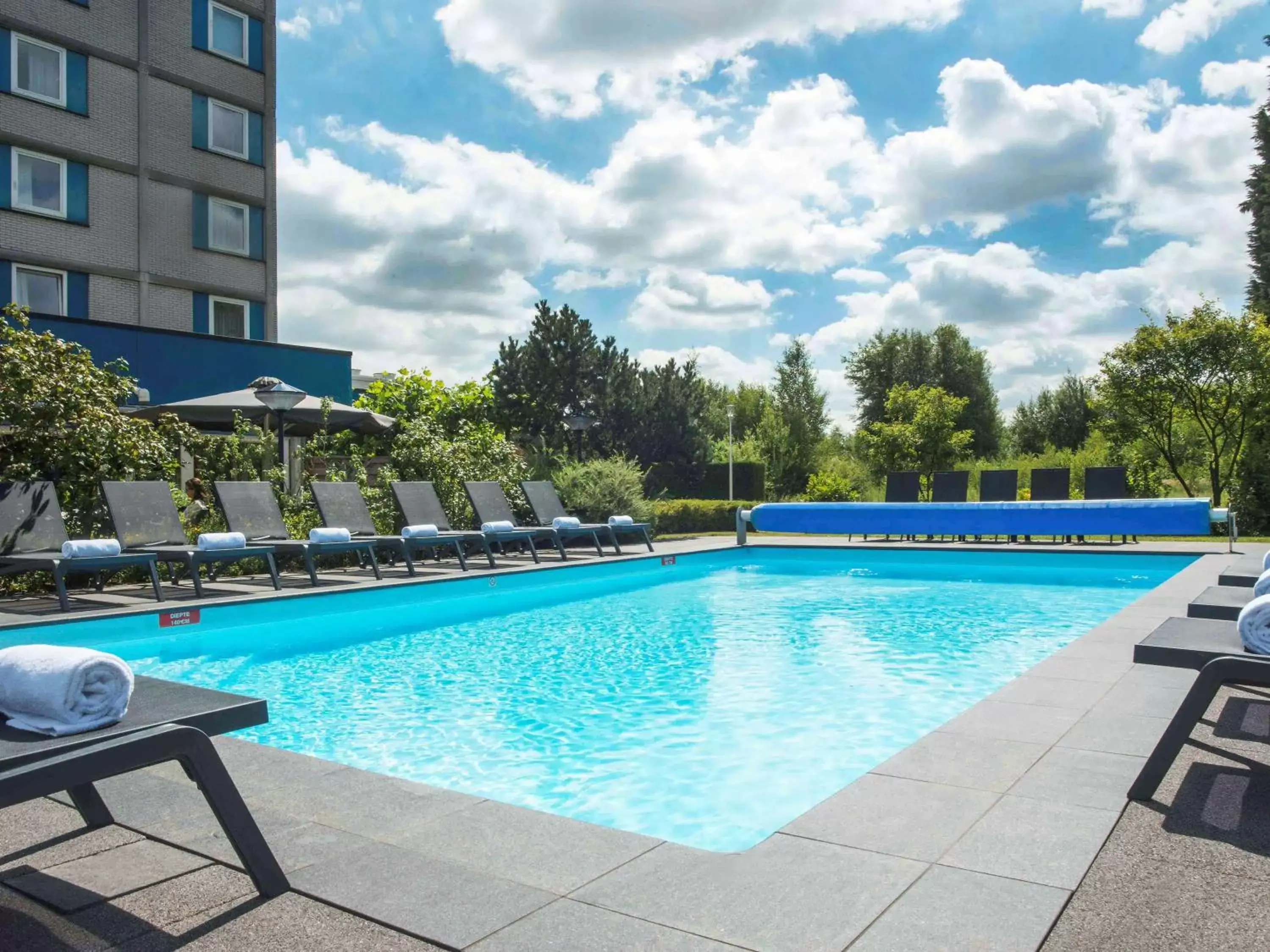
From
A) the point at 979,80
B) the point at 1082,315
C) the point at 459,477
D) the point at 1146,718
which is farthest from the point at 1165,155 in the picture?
the point at 1146,718

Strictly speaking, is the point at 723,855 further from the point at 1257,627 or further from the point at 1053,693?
the point at 1053,693

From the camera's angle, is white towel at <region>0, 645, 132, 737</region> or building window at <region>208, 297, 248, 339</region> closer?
white towel at <region>0, 645, 132, 737</region>

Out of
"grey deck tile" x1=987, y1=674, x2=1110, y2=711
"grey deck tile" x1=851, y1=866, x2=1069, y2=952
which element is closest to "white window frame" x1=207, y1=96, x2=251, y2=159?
"grey deck tile" x1=987, y1=674, x2=1110, y2=711

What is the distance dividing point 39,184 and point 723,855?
18680 millimetres

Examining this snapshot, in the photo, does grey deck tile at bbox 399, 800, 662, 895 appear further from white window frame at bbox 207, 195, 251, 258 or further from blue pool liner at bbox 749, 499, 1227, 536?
white window frame at bbox 207, 195, 251, 258

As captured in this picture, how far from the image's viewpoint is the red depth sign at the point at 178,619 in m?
6.64

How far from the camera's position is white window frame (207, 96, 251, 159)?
1889 centimetres

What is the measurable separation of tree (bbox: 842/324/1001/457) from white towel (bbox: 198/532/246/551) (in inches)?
1364

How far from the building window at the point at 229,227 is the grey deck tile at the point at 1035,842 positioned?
19664 mm

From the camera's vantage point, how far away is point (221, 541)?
7785 millimetres

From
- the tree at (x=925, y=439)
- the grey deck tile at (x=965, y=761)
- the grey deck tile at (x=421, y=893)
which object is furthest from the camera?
the tree at (x=925, y=439)

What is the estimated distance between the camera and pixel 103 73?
1712 cm

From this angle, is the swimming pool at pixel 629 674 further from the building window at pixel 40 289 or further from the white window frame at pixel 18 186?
the white window frame at pixel 18 186

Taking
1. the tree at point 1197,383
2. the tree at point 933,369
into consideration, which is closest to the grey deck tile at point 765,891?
the tree at point 1197,383
